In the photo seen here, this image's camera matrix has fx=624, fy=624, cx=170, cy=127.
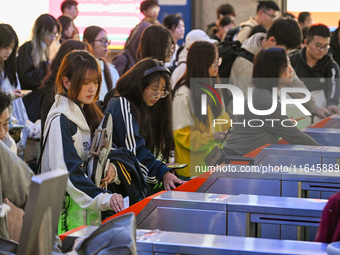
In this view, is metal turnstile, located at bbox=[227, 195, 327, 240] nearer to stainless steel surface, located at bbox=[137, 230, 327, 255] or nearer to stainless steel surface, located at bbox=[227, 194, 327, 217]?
stainless steel surface, located at bbox=[227, 194, 327, 217]

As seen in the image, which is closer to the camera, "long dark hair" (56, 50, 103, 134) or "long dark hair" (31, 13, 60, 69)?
"long dark hair" (56, 50, 103, 134)

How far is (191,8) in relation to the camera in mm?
10750

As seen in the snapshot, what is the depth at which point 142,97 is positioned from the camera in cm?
343

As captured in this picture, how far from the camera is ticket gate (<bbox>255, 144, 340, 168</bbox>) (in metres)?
3.46

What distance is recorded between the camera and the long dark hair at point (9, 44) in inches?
187

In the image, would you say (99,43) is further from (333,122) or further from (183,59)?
(333,122)

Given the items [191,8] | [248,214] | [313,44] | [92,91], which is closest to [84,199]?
[92,91]

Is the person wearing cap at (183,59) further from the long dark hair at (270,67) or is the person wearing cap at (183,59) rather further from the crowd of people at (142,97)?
the long dark hair at (270,67)

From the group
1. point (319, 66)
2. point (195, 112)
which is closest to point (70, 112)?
point (195, 112)

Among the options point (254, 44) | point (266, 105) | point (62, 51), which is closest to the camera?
point (62, 51)

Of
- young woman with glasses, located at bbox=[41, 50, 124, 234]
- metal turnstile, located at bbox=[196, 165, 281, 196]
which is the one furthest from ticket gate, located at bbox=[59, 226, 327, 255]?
metal turnstile, located at bbox=[196, 165, 281, 196]

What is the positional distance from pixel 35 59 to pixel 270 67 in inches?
96.0

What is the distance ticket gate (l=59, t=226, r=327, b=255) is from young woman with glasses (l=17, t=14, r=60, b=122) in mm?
4064

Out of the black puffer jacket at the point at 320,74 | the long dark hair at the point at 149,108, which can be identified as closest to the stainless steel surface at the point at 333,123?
the black puffer jacket at the point at 320,74
